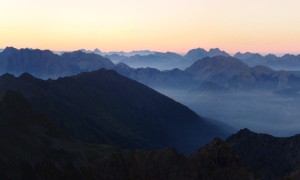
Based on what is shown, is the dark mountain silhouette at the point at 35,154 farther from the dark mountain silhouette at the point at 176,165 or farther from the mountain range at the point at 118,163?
the dark mountain silhouette at the point at 176,165

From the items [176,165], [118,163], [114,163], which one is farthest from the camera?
[118,163]

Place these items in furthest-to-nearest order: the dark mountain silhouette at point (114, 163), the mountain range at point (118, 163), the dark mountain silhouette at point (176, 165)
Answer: the dark mountain silhouette at point (176, 165) < the dark mountain silhouette at point (114, 163) < the mountain range at point (118, 163)

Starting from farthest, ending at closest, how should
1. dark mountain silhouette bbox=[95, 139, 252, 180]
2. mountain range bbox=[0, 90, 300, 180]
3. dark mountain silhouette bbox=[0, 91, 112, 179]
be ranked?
dark mountain silhouette bbox=[95, 139, 252, 180], dark mountain silhouette bbox=[0, 91, 112, 179], mountain range bbox=[0, 90, 300, 180]

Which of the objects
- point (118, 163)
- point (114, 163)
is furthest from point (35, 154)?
point (118, 163)

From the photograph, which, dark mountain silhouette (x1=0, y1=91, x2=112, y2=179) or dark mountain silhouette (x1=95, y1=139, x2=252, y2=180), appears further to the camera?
dark mountain silhouette (x1=95, y1=139, x2=252, y2=180)

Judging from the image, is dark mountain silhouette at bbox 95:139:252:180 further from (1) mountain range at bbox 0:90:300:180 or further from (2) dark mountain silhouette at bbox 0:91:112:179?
(2) dark mountain silhouette at bbox 0:91:112:179

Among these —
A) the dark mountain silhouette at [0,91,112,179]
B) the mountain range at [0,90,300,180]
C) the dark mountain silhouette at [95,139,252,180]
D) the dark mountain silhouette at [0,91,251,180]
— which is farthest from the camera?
the dark mountain silhouette at [95,139,252,180]

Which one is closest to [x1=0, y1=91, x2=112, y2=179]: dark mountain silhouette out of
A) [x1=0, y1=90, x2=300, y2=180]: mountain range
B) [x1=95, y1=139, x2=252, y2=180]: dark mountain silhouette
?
[x1=0, y1=90, x2=300, y2=180]: mountain range

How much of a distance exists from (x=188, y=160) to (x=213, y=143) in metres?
12.4

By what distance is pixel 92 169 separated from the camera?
172750 mm

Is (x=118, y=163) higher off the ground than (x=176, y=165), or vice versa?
(x=176, y=165)

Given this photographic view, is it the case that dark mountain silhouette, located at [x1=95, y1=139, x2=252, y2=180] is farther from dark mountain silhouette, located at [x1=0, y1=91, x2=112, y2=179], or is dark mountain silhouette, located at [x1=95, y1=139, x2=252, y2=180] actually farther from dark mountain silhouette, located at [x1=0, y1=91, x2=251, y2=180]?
dark mountain silhouette, located at [x1=0, y1=91, x2=112, y2=179]

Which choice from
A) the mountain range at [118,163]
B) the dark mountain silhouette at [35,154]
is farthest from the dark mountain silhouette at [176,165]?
the dark mountain silhouette at [35,154]

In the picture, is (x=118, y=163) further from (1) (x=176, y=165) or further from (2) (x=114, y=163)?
(1) (x=176, y=165)
